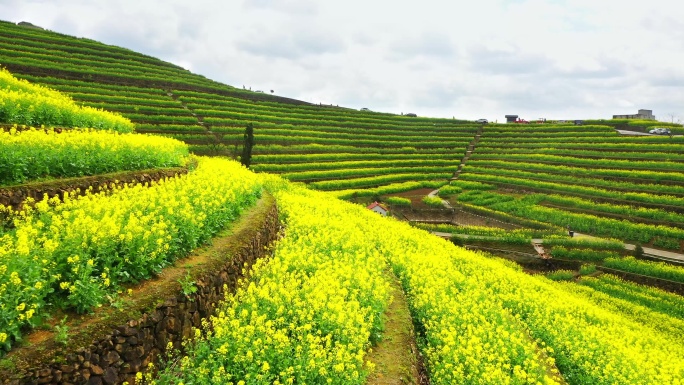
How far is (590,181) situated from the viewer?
44656mm

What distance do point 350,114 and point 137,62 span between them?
32.6 metres

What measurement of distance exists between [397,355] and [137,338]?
193 inches

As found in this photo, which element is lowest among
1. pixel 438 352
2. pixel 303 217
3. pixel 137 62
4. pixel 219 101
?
pixel 438 352

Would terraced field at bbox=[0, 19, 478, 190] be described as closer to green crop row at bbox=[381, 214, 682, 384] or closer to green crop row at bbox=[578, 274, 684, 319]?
green crop row at bbox=[578, 274, 684, 319]

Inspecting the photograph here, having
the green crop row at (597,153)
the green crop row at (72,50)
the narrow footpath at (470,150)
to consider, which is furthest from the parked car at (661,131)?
the green crop row at (72,50)

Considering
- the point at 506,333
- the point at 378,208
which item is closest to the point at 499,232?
the point at 378,208

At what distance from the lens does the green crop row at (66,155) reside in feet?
27.5

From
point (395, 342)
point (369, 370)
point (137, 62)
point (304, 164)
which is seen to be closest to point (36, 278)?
point (369, 370)

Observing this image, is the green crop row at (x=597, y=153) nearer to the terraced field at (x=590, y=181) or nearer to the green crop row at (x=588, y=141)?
the terraced field at (x=590, y=181)

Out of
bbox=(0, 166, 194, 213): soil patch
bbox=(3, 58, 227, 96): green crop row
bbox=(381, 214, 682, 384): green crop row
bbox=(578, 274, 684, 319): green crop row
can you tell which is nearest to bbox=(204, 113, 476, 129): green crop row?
bbox=(3, 58, 227, 96): green crop row

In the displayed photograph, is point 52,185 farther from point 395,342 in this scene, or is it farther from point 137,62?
point 137,62

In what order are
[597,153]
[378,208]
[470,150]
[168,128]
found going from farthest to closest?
1. [470,150]
2. [597,153]
3. [168,128]
4. [378,208]

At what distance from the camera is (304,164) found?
44938 millimetres

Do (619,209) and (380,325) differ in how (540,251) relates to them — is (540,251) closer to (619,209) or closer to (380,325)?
(619,209)
